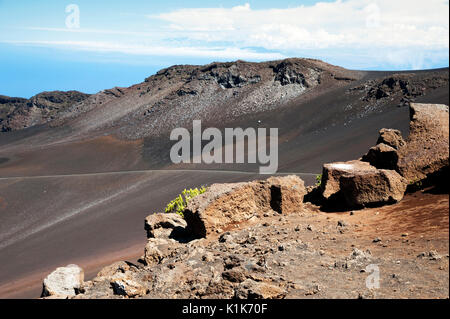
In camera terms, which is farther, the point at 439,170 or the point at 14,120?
the point at 14,120

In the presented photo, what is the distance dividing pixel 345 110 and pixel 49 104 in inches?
2140

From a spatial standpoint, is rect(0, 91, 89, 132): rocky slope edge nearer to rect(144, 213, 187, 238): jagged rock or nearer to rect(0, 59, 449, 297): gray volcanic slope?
rect(0, 59, 449, 297): gray volcanic slope

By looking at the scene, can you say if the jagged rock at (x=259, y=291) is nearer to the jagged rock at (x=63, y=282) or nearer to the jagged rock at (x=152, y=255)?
the jagged rock at (x=63, y=282)

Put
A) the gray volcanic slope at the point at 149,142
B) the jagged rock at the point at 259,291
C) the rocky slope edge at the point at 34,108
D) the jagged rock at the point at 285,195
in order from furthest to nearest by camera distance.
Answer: the rocky slope edge at the point at 34,108, the gray volcanic slope at the point at 149,142, the jagged rock at the point at 285,195, the jagged rock at the point at 259,291

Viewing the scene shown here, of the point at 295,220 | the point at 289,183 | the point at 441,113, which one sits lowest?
the point at 295,220

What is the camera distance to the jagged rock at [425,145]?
8.20 metres

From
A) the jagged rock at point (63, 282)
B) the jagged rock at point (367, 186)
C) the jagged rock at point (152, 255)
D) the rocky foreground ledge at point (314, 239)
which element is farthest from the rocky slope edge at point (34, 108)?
the jagged rock at point (367, 186)

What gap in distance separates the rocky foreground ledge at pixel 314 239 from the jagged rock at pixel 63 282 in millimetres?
20

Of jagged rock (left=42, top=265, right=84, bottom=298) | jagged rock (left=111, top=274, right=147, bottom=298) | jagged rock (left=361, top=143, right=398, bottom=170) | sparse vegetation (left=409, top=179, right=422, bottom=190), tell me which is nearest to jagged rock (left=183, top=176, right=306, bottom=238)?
jagged rock (left=361, top=143, right=398, bottom=170)

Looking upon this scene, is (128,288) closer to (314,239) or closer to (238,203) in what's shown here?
(314,239)

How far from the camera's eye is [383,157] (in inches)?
376

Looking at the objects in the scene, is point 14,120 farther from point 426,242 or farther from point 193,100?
point 426,242

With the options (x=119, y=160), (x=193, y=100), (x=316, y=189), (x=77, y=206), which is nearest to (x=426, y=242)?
(x=316, y=189)
